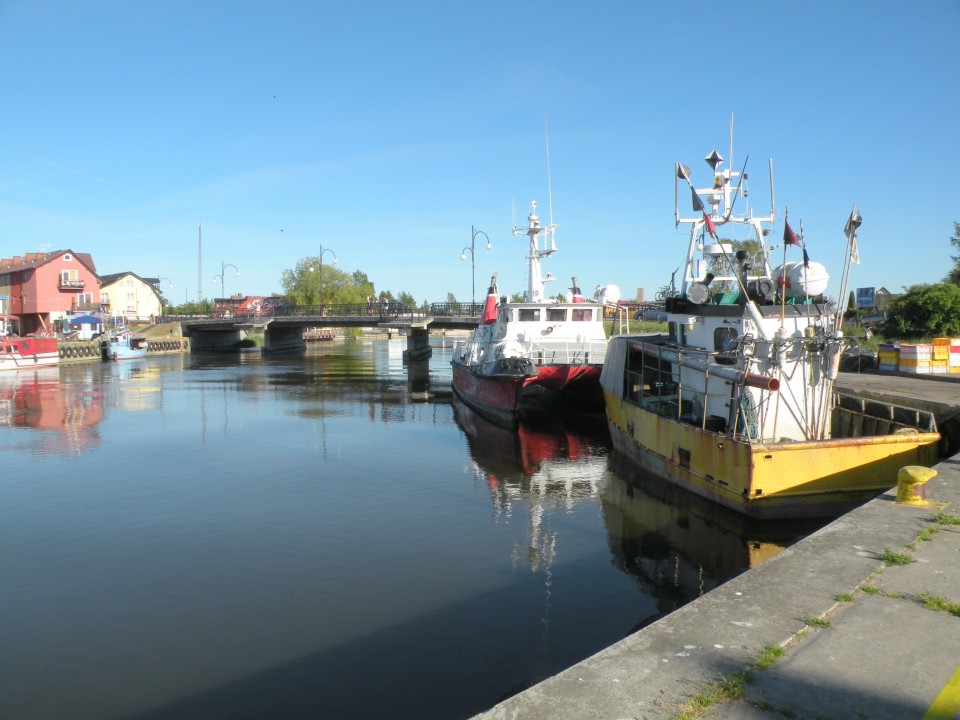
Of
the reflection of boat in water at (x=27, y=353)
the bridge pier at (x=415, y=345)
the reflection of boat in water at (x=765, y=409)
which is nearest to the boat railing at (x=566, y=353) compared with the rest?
Answer: the reflection of boat in water at (x=765, y=409)

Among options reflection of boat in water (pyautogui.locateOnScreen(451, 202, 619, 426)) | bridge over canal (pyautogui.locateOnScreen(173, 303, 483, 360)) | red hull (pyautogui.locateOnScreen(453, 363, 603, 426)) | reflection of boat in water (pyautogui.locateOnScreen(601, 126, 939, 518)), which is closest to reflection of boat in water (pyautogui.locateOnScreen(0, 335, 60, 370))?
bridge over canal (pyautogui.locateOnScreen(173, 303, 483, 360))

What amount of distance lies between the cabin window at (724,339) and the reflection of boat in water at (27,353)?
5525 cm

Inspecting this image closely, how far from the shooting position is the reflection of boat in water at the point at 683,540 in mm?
12148

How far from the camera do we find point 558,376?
28.9m

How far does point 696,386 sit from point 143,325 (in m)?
83.3

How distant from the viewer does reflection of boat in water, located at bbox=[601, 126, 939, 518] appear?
43.7ft

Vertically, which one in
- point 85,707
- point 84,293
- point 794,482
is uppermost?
point 84,293

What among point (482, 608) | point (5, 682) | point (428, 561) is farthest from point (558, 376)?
point (5, 682)

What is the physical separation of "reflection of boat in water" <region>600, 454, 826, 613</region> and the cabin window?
3461 mm

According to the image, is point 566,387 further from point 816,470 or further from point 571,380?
point 816,470

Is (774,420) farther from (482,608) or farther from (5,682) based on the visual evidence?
(5,682)

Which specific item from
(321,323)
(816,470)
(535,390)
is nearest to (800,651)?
(816,470)

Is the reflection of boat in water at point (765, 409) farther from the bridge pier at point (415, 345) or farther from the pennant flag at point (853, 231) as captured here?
the bridge pier at point (415, 345)

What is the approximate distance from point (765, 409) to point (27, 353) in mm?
57980
